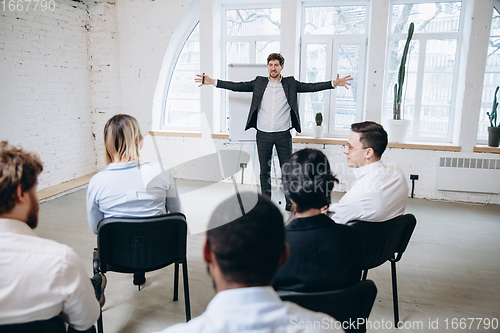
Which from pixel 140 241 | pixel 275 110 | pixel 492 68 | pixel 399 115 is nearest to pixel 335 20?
pixel 399 115

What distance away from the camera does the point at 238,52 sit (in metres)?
5.28

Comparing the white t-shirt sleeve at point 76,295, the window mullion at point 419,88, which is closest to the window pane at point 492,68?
the window mullion at point 419,88

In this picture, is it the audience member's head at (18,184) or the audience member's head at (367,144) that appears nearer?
the audience member's head at (18,184)

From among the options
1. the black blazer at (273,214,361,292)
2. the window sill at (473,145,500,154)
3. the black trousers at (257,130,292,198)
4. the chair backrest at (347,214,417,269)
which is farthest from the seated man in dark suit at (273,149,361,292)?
the window sill at (473,145,500,154)

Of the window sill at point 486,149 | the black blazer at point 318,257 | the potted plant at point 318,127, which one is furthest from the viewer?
the potted plant at point 318,127

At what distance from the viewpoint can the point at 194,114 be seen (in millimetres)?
5664

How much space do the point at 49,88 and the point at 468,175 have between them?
5.43 m

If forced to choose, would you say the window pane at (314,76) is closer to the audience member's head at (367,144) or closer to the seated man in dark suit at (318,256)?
the audience member's head at (367,144)

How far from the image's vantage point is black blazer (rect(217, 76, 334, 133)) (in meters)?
4.02

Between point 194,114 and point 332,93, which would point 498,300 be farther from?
point 194,114

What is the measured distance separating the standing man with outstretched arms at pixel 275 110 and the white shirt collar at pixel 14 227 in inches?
125

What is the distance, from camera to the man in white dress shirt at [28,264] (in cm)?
A: 93

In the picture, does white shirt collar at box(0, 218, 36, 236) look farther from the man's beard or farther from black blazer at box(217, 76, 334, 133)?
black blazer at box(217, 76, 334, 133)

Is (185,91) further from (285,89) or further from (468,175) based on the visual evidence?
(468,175)
